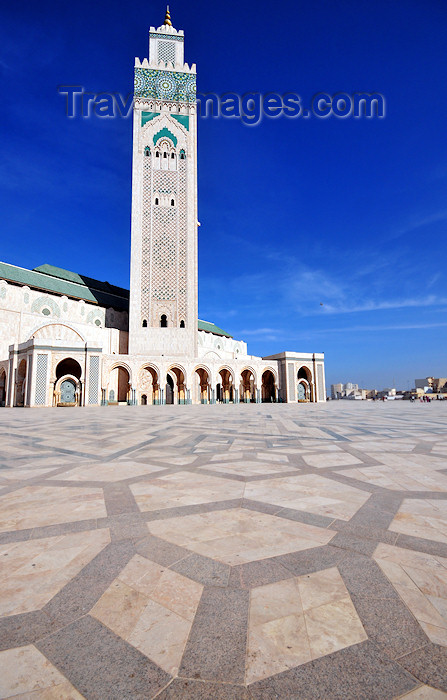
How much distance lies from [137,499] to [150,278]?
90.6 feet

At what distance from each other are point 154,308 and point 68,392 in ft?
31.2

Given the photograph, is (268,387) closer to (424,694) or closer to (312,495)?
(312,495)

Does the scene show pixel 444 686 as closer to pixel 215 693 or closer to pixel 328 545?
pixel 215 693

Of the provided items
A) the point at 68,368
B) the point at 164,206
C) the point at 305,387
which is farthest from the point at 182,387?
the point at 164,206

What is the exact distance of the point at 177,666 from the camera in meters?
1.01

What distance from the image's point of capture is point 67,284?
3108cm

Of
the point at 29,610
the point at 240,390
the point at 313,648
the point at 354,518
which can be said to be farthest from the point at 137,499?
the point at 240,390

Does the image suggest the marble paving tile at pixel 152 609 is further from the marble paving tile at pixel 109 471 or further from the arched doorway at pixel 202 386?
the arched doorway at pixel 202 386

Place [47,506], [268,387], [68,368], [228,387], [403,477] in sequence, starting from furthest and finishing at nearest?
1. [268,387]
2. [228,387]
3. [68,368]
4. [403,477]
5. [47,506]

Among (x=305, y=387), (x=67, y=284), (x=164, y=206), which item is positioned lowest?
(x=305, y=387)

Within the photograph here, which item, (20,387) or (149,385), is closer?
(20,387)

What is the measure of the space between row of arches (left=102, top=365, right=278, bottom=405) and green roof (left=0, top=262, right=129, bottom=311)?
7936 millimetres

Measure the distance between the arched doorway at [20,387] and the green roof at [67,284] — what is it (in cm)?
693

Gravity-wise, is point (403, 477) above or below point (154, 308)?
below
